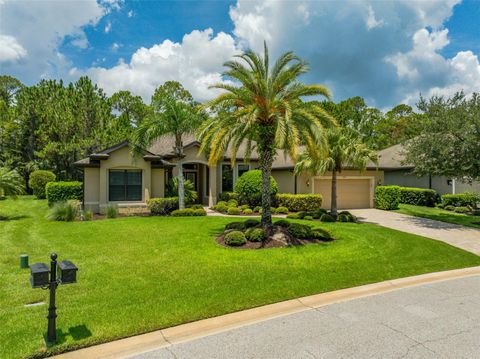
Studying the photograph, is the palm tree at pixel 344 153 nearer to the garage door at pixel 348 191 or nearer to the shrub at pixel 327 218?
the shrub at pixel 327 218

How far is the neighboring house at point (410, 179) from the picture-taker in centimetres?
2373

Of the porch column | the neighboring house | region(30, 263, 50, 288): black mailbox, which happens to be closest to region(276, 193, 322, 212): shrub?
the porch column

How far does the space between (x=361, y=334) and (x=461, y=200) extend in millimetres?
21992

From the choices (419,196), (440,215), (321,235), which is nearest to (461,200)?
(419,196)

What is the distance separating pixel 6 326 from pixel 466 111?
19.1 meters

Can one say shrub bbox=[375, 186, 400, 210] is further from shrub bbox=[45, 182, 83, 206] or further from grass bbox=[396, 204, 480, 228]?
shrub bbox=[45, 182, 83, 206]

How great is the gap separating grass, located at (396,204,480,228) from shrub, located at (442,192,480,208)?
87cm

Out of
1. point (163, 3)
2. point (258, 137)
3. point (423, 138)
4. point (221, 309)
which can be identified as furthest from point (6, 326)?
point (423, 138)

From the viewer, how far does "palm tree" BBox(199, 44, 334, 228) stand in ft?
38.2

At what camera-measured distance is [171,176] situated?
23047 millimetres

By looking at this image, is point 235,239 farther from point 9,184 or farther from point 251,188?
point 9,184

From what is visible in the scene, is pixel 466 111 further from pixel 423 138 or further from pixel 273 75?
pixel 273 75

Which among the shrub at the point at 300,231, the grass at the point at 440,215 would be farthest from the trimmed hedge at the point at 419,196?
the shrub at the point at 300,231

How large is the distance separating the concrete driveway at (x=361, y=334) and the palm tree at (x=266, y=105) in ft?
20.9
